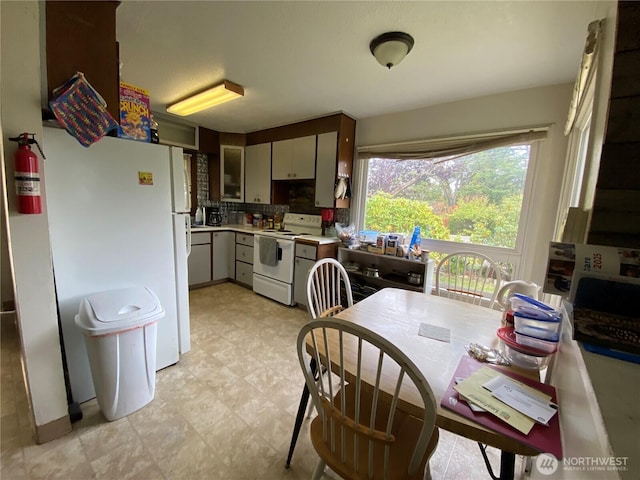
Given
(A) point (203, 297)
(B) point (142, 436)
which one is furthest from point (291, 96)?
(B) point (142, 436)

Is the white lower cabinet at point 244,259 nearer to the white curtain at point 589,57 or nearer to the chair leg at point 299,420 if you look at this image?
the chair leg at point 299,420

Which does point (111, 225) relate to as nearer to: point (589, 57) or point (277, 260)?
point (277, 260)

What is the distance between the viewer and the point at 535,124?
2.21 meters

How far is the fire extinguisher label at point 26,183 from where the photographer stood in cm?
117

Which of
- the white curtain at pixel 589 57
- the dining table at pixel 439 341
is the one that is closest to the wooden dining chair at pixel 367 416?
the dining table at pixel 439 341

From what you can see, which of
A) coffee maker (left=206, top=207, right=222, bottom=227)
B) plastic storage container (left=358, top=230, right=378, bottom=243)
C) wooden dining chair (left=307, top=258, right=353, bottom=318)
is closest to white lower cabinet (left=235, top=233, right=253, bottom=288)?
coffee maker (left=206, top=207, right=222, bottom=227)

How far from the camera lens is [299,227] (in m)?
3.79

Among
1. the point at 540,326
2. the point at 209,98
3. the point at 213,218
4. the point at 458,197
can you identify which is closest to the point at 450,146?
the point at 458,197

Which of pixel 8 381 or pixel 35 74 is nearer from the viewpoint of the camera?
pixel 35 74

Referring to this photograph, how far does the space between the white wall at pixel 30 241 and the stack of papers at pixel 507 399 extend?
192 centimetres

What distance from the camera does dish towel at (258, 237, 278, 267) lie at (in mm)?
3279

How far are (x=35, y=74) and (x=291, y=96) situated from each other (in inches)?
75.3

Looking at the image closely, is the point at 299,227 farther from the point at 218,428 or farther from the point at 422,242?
the point at 218,428

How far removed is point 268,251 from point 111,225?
1.82 meters
